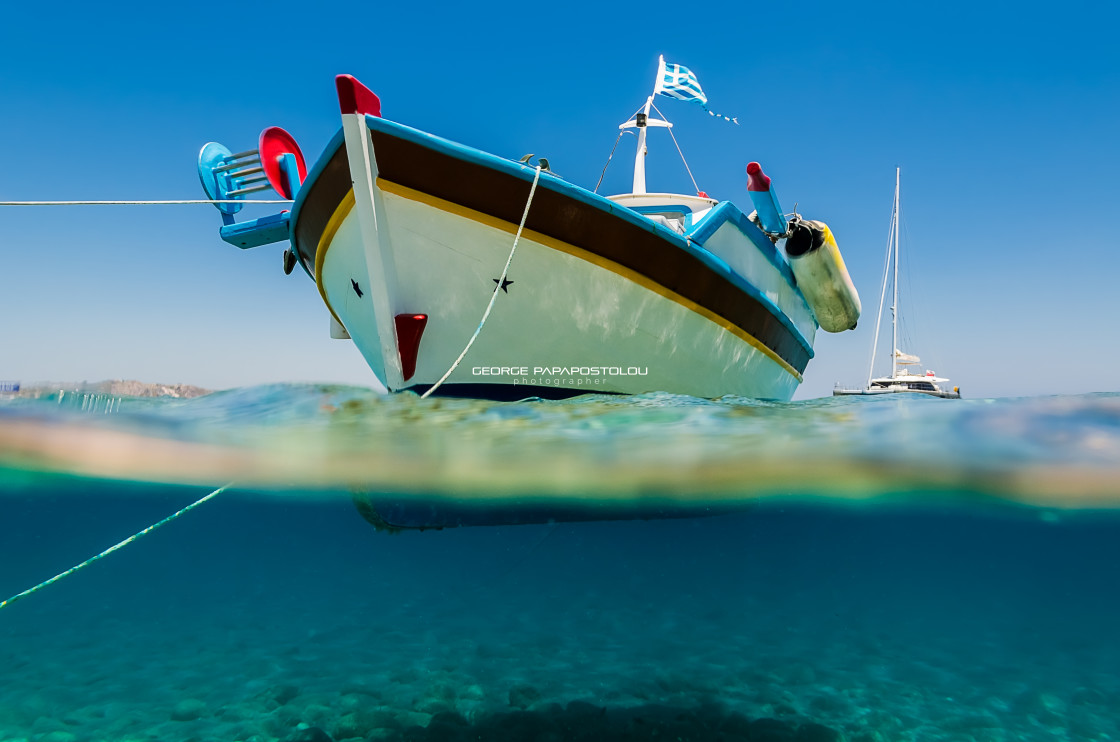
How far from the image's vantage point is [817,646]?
945 cm

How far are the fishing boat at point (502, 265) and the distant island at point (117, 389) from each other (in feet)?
7.09

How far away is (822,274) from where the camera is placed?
29.2 ft

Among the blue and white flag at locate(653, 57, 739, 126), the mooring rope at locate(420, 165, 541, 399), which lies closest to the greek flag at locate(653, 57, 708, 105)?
the blue and white flag at locate(653, 57, 739, 126)

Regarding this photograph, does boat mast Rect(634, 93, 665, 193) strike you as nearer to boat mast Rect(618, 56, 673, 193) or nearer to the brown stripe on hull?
boat mast Rect(618, 56, 673, 193)

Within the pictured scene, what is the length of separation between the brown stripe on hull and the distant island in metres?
2.52

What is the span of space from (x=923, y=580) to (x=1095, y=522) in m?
6.24

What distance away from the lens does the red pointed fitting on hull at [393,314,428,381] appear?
6.45 meters

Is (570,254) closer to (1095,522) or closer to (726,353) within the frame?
(726,353)

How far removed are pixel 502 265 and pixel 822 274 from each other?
16.7 ft

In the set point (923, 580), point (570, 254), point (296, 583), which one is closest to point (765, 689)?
point (570, 254)

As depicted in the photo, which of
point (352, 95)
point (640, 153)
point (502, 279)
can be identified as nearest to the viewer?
point (352, 95)

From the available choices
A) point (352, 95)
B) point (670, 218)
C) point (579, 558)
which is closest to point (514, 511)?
point (579, 558)

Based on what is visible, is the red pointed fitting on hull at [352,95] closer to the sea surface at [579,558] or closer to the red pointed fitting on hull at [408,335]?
the red pointed fitting on hull at [408,335]

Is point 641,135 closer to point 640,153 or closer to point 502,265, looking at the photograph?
point 640,153
